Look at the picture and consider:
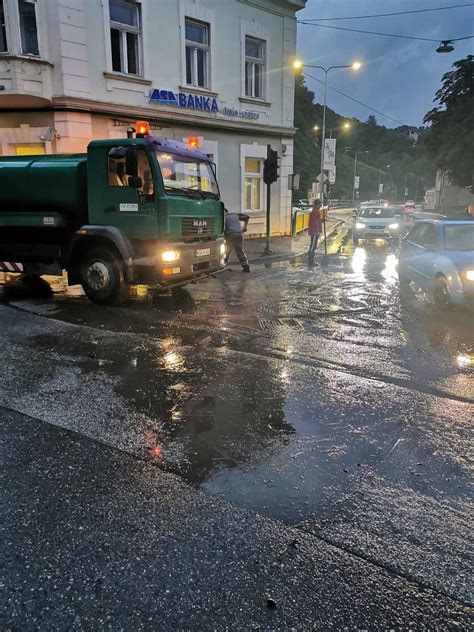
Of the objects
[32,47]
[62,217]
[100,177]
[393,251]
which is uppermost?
[32,47]

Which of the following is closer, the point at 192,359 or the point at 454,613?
the point at 454,613

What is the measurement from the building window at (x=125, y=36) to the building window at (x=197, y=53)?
2.29 metres

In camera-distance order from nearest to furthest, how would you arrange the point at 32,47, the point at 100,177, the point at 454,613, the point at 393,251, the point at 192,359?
the point at 454,613
the point at 192,359
the point at 100,177
the point at 32,47
the point at 393,251

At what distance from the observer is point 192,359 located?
19.5ft

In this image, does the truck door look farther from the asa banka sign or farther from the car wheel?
the asa banka sign

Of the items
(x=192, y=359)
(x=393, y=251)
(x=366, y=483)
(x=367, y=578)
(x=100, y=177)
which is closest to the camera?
(x=367, y=578)

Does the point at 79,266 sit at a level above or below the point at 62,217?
below

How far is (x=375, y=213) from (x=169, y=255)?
17.2 metres

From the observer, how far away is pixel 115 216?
8.50m

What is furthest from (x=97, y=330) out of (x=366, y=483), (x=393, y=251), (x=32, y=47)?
(x=393, y=251)

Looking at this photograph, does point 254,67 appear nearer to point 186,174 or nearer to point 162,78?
point 162,78

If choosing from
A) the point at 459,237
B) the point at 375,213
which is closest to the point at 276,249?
the point at 375,213

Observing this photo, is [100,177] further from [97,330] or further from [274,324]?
[274,324]

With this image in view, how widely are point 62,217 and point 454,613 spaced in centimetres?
868
